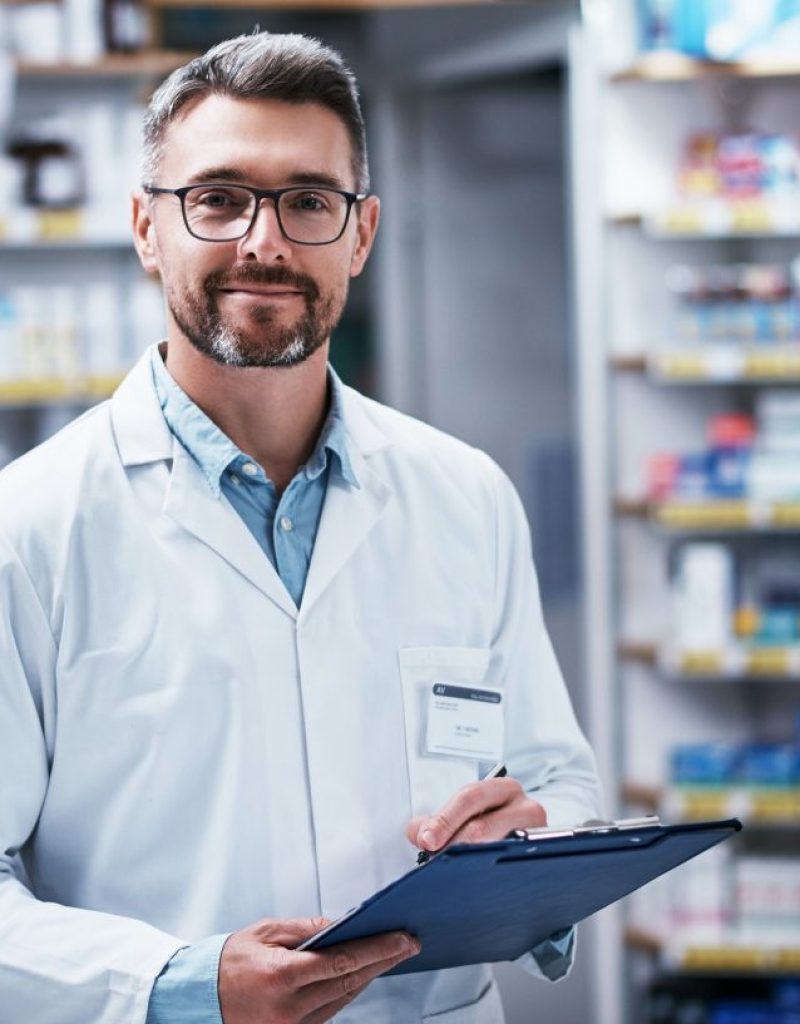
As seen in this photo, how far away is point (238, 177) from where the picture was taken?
172 cm

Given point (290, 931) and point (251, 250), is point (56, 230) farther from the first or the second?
point (290, 931)

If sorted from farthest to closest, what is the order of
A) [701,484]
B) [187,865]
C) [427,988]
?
[701,484], [427,988], [187,865]

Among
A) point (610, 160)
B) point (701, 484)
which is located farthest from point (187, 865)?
point (610, 160)

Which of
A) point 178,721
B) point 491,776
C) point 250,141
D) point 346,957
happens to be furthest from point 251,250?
point 346,957

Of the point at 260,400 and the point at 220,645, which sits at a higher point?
the point at 260,400

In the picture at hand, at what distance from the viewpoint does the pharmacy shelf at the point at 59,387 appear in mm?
4314

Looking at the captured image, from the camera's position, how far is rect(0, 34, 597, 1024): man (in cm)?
167

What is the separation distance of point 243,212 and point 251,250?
61mm

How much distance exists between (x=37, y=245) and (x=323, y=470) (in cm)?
305

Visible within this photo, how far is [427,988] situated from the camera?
184cm

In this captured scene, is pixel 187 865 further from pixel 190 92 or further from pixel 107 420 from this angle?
pixel 190 92

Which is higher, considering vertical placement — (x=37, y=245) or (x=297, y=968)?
(x=37, y=245)

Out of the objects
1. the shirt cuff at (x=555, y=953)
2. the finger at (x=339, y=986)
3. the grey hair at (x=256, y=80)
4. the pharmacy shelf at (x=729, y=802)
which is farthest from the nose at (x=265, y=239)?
the pharmacy shelf at (x=729, y=802)

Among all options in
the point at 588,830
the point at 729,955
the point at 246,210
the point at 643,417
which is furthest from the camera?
the point at 643,417
